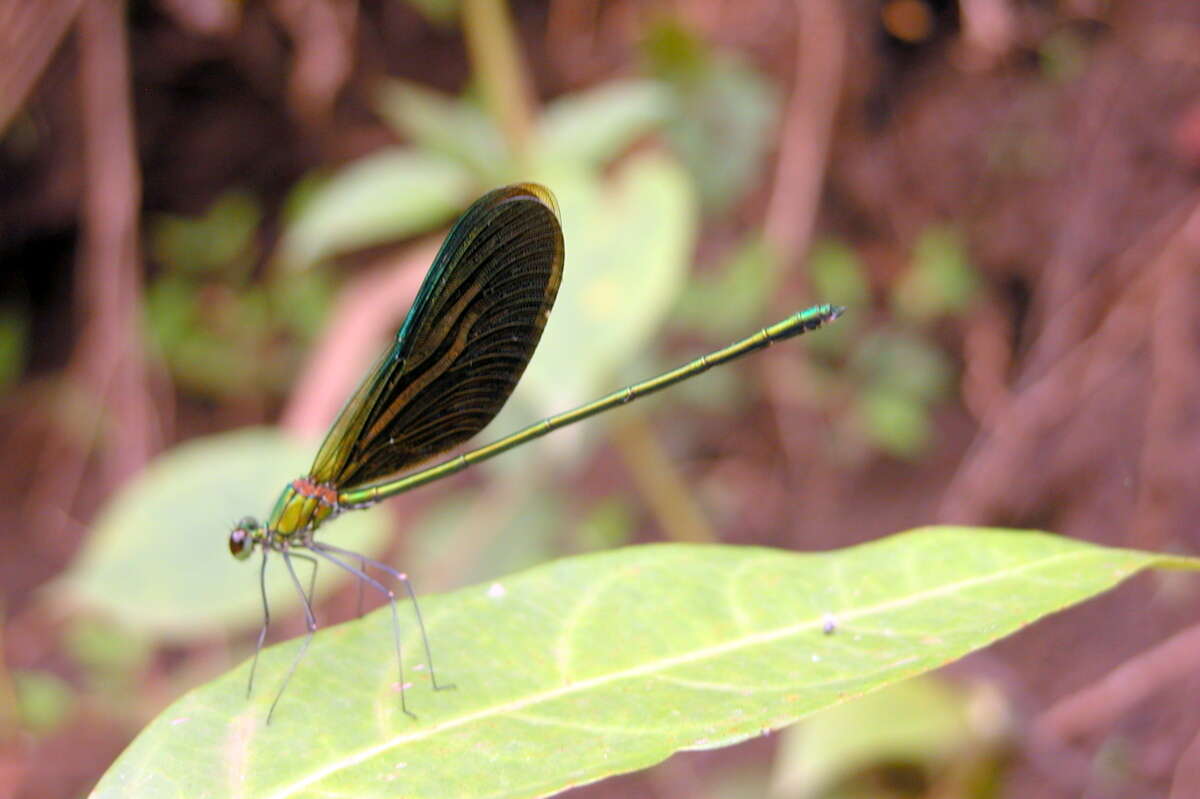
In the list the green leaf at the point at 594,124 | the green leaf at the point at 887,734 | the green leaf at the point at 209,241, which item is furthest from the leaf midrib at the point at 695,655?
the green leaf at the point at 209,241

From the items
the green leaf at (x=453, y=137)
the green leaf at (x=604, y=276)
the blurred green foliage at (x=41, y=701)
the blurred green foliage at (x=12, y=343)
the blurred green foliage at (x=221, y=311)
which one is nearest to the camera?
the green leaf at (x=604, y=276)

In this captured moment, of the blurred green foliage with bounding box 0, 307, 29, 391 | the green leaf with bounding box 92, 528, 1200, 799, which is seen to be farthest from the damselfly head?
the blurred green foliage with bounding box 0, 307, 29, 391

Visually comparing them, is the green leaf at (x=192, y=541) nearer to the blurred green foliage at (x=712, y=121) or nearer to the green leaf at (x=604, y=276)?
the green leaf at (x=604, y=276)

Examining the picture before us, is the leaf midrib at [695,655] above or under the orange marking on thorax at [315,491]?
under

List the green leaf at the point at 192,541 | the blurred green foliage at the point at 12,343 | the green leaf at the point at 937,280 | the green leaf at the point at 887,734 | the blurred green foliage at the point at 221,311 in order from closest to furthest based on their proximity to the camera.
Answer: the green leaf at the point at 887,734 → the green leaf at the point at 192,541 → the green leaf at the point at 937,280 → the blurred green foliage at the point at 221,311 → the blurred green foliage at the point at 12,343

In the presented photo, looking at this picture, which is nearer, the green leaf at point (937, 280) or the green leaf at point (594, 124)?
the green leaf at point (594, 124)

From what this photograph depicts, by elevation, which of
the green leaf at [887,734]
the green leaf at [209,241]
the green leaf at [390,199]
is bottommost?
the green leaf at [887,734]

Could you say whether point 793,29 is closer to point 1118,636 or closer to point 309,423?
point 309,423
